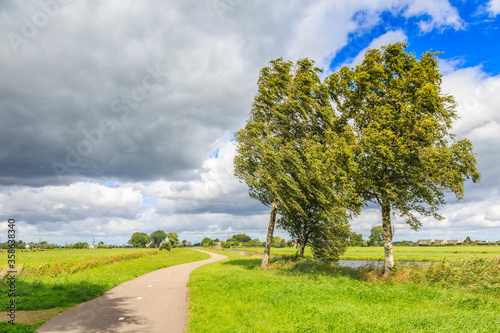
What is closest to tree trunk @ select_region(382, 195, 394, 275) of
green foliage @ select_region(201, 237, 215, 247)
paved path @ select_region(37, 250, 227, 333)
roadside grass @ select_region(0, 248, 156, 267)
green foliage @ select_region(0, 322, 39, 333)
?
paved path @ select_region(37, 250, 227, 333)

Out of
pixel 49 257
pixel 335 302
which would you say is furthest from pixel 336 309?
pixel 49 257

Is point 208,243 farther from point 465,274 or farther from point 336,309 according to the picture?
point 336,309

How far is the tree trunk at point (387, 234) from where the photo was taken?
17484 millimetres

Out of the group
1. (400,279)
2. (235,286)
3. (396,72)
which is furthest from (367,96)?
(235,286)

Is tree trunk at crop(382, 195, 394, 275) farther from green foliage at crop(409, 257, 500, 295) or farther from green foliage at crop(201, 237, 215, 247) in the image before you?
green foliage at crop(201, 237, 215, 247)

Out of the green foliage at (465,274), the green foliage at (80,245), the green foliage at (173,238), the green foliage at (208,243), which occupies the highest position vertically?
the green foliage at (465,274)

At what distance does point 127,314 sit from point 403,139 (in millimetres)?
17534

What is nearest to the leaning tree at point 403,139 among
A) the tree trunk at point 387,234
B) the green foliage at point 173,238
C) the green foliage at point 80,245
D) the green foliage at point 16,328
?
the tree trunk at point 387,234

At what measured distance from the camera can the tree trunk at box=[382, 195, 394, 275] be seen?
57.4ft

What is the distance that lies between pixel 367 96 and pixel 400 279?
12477 mm

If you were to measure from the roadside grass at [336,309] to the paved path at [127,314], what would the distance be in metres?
0.76

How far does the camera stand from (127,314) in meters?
9.97

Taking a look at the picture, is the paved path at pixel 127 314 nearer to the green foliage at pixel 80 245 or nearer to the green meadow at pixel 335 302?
the green meadow at pixel 335 302

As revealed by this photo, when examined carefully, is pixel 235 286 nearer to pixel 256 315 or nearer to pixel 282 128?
pixel 256 315
